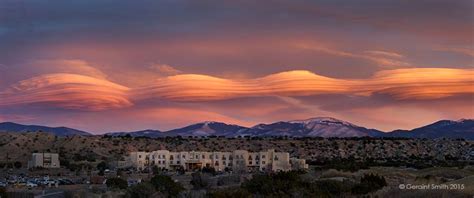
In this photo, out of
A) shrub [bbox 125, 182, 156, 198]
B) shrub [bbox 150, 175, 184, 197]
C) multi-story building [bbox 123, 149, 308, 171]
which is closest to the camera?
shrub [bbox 125, 182, 156, 198]

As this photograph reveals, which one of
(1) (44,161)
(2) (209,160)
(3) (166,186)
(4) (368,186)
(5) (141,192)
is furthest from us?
(2) (209,160)

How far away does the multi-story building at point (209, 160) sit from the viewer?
115m

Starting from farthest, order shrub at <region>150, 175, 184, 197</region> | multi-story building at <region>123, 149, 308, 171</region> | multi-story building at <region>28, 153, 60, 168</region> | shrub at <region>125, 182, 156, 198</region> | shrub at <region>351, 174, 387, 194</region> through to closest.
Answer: multi-story building at <region>28, 153, 60, 168</region> → multi-story building at <region>123, 149, 308, 171</region> → shrub at <region>150, 175, 184, 197</region> → shrub at <region>125, 182, 156, 198</region> → shrub at <region>351, 174, 387, 194</region>

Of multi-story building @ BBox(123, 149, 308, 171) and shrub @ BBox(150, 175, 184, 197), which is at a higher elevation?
multi-story building @ BBox(123, 149, 308, 171)

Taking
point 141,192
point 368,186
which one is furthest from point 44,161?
point 368,186

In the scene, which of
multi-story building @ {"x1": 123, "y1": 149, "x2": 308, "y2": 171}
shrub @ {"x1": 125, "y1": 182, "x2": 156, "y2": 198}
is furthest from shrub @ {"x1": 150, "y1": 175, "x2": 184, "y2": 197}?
multi-story building @ {"x1": 123, "y1": 149, "x2": 308, "y2": 171}

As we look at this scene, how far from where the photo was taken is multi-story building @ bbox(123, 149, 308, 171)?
11514 cm

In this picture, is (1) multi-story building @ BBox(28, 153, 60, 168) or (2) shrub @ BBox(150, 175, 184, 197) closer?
(2) shrub @ BBox(150, 175, 184, 197)

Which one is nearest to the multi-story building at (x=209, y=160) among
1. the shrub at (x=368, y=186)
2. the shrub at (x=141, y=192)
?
the shrub at (x=141, y=192)

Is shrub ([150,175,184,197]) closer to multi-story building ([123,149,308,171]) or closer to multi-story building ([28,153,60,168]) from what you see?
multi-story building ([123,149,308,171])

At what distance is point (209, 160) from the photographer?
392 feet

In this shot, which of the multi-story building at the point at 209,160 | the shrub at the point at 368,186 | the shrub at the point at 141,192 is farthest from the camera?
the multi-story building at the point at 209,160

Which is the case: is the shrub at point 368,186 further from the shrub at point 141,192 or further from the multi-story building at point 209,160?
the multi-story building at point 209,160

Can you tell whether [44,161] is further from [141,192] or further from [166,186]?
[141,192]
